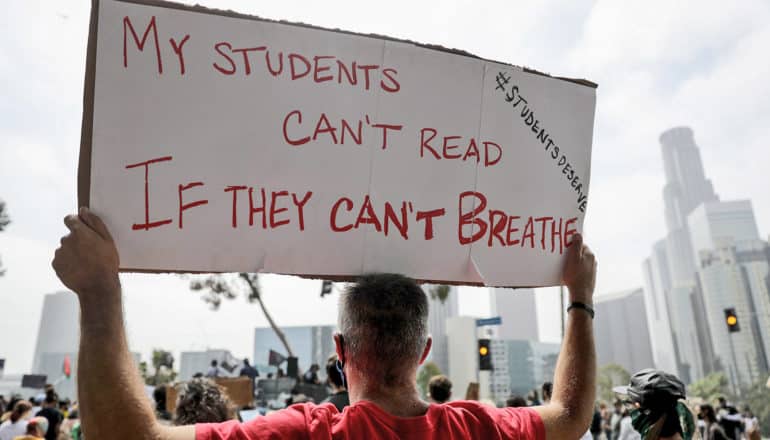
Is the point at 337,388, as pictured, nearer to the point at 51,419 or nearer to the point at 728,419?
the point at 51,419

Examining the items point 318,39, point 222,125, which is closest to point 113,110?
point 222,125

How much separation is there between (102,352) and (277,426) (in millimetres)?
464

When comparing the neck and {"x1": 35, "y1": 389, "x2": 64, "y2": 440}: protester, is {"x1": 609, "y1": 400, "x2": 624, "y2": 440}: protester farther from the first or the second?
the neck

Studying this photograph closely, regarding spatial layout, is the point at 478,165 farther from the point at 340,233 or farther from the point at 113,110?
the point at 113,110

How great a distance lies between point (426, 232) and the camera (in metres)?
1.81

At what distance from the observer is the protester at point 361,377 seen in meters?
1.12

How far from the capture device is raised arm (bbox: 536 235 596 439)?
5.38ft

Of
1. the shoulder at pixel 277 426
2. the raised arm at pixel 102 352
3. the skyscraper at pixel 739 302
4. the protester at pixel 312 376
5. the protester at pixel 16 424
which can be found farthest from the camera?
the skyscraper at pixel 739 302

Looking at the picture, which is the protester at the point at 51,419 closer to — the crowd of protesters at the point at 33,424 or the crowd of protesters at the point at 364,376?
the crowd of protesters at the point at 33,424

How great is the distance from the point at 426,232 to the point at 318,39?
2.63 feet

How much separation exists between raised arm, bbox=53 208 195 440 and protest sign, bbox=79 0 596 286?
155mm

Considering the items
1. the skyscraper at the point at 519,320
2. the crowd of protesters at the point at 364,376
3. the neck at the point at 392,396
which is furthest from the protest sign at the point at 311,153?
the skyscraper at the point at 519,320

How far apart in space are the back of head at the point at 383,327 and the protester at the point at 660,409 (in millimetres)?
2276

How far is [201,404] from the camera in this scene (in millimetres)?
2881
